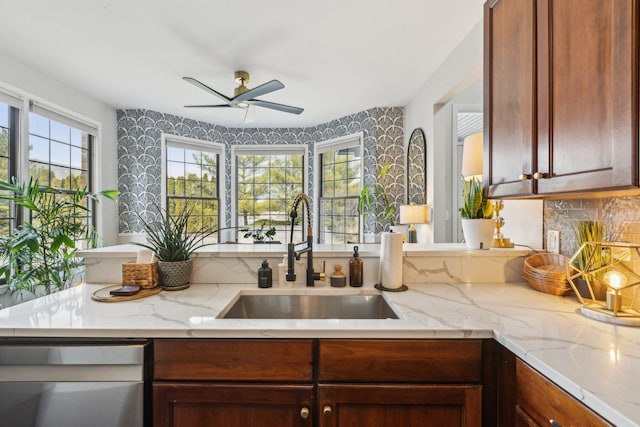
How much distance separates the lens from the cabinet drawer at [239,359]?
96cm

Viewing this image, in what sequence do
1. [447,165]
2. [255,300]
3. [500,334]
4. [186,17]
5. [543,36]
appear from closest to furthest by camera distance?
[500,334]
[543,36]
[255,300]
[186,17]
[447,165]

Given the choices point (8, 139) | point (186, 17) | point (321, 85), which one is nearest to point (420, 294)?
point (186, 17)

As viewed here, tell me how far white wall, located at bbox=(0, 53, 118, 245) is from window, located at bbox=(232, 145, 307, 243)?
178cm

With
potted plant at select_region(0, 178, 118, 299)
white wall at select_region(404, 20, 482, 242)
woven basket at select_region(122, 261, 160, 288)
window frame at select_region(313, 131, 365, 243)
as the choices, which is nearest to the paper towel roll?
woven basket at select_region(122, 261, 160, 288)

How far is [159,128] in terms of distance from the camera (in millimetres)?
4383

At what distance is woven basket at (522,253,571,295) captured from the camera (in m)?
1.30

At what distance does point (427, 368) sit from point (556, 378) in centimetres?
34

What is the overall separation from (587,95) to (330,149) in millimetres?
4177

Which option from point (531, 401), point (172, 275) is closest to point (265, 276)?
point (172, 275)

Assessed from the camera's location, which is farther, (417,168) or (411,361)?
(417,168)

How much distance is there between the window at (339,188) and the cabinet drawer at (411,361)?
12.1ft

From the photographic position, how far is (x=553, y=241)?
150cm

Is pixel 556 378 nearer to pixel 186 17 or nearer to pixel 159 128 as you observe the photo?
pixel 186 17

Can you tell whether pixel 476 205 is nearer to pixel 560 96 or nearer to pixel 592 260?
pixel 592 260
